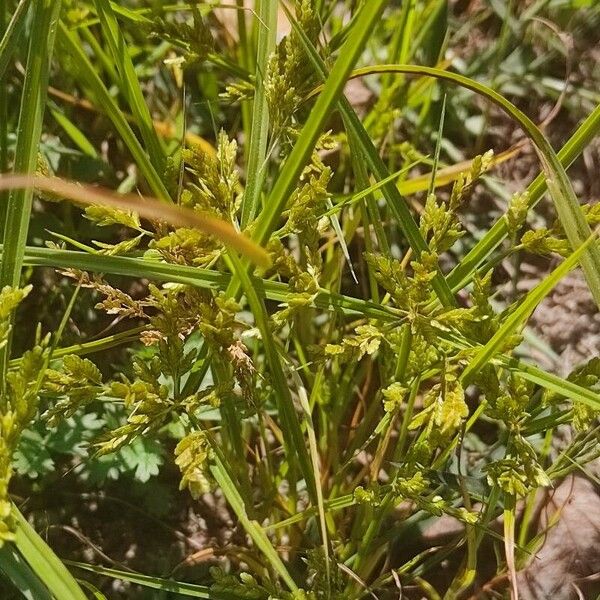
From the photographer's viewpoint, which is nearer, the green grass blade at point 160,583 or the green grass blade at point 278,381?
the green grass blade at point 278,381

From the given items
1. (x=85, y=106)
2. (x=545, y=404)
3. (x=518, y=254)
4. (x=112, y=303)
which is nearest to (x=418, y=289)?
(x=545, y=404)

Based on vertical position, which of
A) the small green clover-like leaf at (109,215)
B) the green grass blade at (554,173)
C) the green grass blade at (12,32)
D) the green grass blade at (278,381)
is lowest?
the green grass blade at (278,381)

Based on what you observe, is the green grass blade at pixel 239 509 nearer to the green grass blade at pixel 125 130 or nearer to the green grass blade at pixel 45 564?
the green grass blade at pixel 45 564

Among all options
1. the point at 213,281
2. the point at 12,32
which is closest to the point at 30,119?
the point at 12,32

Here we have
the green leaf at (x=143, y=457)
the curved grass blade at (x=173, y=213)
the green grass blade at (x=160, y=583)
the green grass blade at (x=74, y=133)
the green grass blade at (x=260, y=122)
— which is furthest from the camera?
the green grass blade at (x=74, y=133)

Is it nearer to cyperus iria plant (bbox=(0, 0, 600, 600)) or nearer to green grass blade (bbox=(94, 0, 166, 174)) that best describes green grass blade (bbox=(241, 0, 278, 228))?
cyperus iria plant (bbox=(0, 0, 600, 600))

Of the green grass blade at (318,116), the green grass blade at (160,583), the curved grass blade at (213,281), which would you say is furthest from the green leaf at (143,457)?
the green grass blade at (318,116)
